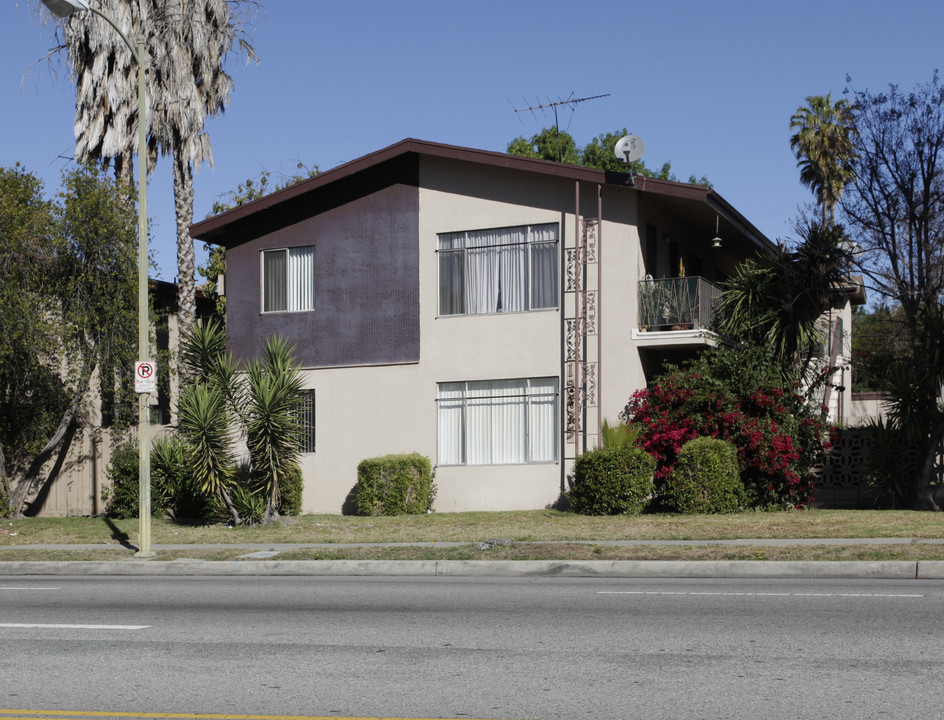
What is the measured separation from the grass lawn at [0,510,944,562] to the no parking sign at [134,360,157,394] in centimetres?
246

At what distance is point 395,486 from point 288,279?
18.2 ft

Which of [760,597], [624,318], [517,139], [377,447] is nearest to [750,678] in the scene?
[760,597]

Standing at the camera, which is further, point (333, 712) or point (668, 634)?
point (668, 634)

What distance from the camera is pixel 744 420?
794 inches

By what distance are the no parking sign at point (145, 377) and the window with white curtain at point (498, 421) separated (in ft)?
26.3

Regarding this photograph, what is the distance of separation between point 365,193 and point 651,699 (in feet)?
59.8

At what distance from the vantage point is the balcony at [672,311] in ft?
69.5

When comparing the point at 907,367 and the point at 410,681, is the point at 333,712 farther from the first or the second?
the point at 907,367

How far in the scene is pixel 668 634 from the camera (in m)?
8.59

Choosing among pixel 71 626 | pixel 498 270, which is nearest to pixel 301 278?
pixel 498 270

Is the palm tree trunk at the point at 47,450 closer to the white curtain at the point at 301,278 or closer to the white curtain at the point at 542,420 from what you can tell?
the white curtain at the point at 301,278

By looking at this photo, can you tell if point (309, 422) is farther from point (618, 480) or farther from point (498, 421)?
point (618, 480)

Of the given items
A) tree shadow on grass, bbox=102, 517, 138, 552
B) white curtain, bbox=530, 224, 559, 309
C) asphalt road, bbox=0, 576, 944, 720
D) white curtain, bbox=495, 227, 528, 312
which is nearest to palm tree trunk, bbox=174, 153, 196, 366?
tree shadow on grass, bbox=102, 517, 138, 552

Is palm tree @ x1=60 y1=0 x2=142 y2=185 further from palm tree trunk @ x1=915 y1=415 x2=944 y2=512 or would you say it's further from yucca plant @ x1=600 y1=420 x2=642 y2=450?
palm tree trunk @ x1=915 y1=415 x2=944 y2=512
